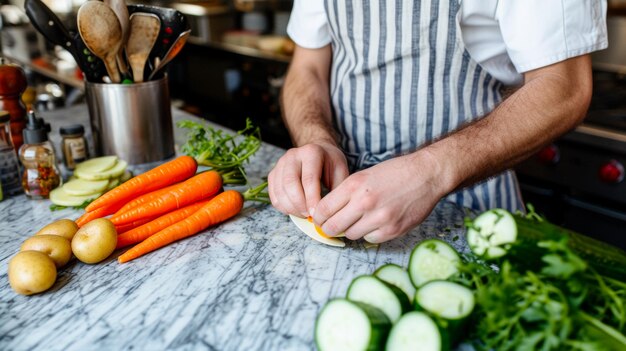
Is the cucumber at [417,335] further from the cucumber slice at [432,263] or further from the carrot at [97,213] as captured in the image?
the carrot at [97,213]

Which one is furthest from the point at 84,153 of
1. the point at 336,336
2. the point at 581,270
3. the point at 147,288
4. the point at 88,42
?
the point at 581,270

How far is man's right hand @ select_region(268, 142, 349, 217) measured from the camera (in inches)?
43.5

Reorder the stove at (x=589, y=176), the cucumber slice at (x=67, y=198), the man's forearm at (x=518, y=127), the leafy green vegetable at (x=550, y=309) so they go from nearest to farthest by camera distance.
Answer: the leafy green vegetable at (x=550, y=309) → the man's forearm at (x=518, y=127) → the cucumber slice at (x=67, y=198) → the stove at (x=589, y=176)

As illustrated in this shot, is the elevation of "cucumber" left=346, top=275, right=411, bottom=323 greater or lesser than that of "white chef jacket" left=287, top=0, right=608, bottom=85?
lesser

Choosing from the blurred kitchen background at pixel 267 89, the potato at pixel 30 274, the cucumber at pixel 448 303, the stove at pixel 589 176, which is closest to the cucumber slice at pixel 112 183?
the potato at pixel 30 274

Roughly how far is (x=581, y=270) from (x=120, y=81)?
4.33 ft

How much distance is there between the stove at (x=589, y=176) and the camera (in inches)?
83.7

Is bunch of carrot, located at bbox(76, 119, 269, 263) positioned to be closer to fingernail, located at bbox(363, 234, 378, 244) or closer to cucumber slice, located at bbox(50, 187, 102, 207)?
cucumber slice, located at bbox(50, 187, 102, 207)

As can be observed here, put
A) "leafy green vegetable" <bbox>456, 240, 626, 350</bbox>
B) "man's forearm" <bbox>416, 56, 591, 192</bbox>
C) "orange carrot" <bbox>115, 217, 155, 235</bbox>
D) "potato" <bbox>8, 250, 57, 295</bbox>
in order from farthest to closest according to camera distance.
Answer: "orange carrot" <bbox>115, 217, 155, 235</bbox>, "man's forearm" <bbox>416, 56, 591, 192</bbox>, "potato" <bbox>8, 250, 57, 295</bbox>, "leafy green vegetable" <bbox>456, 240, 626, 350</bbox>

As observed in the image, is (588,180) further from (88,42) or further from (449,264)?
(88,42)

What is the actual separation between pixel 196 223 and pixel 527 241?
0.70m

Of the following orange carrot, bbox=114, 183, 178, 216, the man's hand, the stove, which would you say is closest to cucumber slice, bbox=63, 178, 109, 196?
orange carrot, bbox=114, 183, 178, 216

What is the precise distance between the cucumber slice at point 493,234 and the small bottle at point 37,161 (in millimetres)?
1067

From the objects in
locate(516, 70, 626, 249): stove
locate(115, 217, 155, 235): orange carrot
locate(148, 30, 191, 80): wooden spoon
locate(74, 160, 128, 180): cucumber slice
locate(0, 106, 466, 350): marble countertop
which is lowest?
locate(516, 70, 626, 249): stove
